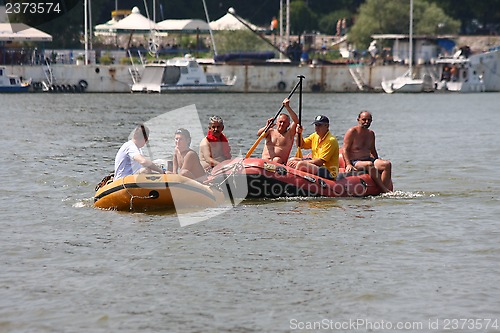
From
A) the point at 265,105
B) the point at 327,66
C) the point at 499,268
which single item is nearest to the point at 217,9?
the point at 327,66

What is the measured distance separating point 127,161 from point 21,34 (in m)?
61.5

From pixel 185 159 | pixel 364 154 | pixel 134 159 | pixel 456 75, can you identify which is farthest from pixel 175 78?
pixel 134 159

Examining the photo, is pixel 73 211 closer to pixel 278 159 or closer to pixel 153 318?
pixel 278 159

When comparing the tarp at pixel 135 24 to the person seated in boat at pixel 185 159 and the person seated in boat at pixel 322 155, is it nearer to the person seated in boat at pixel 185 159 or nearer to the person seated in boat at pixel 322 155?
the person seated in boat at pixel 322 155

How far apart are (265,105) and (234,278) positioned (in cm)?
4943

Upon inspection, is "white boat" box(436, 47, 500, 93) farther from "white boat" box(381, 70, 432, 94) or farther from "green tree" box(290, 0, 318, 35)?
"green tree" box(290, 0, 318, 35)

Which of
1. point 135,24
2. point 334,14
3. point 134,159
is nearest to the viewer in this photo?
point 134,159

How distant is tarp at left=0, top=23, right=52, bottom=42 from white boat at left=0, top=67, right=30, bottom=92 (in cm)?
310

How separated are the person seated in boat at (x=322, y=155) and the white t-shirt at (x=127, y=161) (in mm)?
3270

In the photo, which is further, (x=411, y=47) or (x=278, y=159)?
(x=411, y=47)

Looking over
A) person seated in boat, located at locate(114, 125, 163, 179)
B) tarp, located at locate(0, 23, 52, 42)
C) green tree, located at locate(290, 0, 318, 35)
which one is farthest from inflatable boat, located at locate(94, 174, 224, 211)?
green tree, located at locate(290, 0, 318, 35)

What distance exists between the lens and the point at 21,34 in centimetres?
7781

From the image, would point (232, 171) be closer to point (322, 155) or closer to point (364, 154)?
point (322, 155)

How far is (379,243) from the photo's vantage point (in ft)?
54.5
